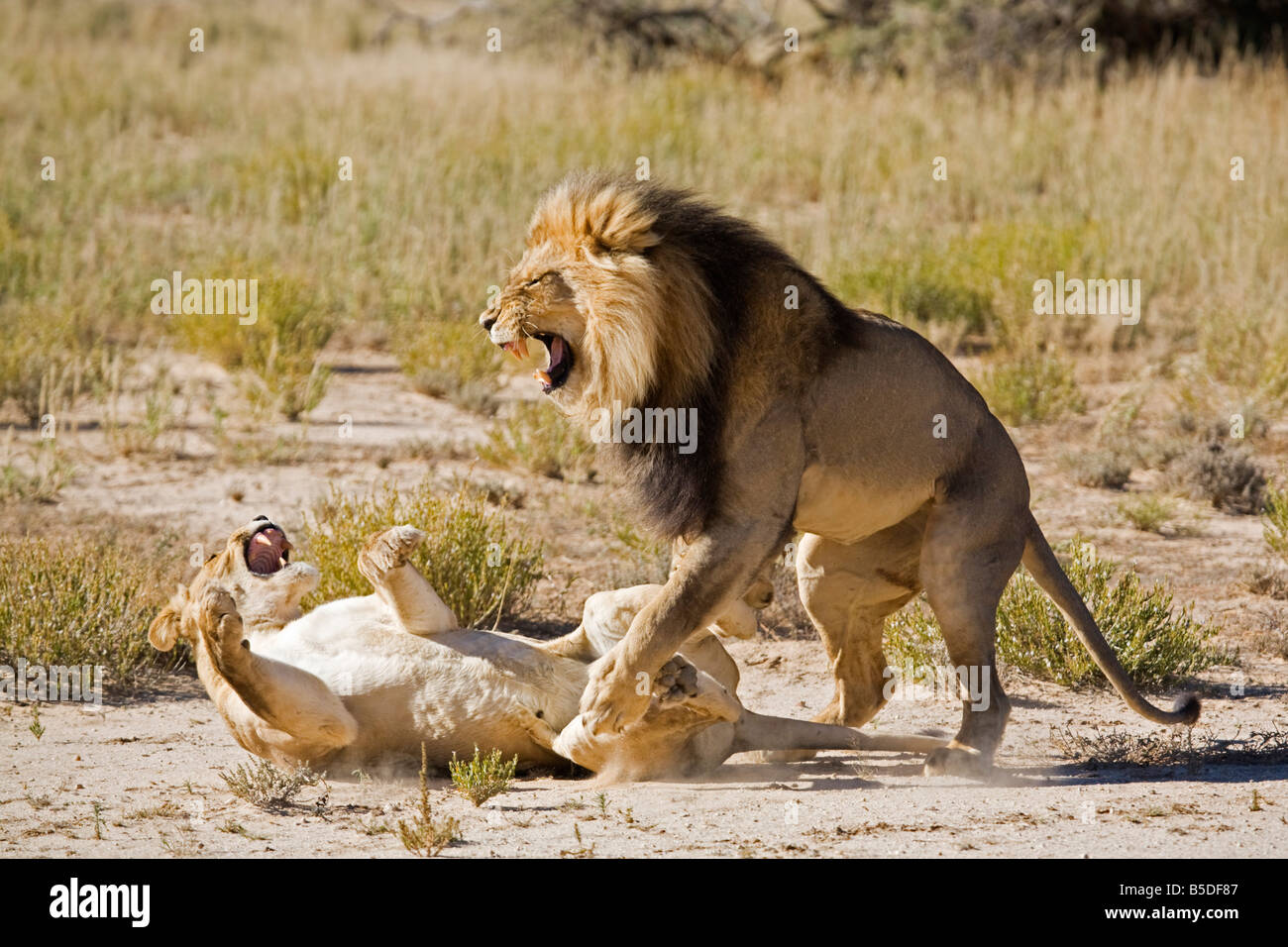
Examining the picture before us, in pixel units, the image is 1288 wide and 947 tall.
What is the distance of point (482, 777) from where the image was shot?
18.8 feet

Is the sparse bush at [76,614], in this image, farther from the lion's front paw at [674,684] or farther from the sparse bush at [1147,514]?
the sparse bush at [1147,514]

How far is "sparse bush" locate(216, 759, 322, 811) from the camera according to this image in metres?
5.77

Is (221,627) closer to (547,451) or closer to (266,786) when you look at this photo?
(266,786)

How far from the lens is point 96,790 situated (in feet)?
20.0

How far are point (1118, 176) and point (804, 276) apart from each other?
12132mm

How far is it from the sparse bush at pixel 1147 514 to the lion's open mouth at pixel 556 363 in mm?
5534

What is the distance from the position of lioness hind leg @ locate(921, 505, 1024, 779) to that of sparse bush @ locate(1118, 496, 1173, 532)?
4267mm

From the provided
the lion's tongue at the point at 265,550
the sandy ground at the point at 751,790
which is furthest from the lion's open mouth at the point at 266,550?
the sandy ground at the point at 751,790

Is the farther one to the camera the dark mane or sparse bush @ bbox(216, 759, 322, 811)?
sparse bush @ bbox(216, 759, 322, 811)

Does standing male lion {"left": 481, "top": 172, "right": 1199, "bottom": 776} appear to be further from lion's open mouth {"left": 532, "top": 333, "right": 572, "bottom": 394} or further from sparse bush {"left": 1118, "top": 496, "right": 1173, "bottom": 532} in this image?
sparse bush {"left": 1118, "top": 496, "right": 1173, "bottom": 532}

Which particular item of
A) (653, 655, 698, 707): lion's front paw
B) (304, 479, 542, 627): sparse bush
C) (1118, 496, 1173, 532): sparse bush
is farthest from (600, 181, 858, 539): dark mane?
(1118, 496, 1173, 532): sparse bush

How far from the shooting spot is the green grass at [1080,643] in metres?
7.46
